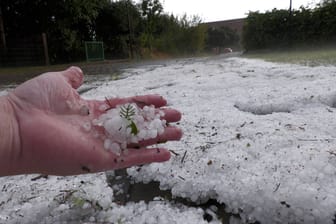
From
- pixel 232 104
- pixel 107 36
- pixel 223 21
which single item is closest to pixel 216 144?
pixel 232 104

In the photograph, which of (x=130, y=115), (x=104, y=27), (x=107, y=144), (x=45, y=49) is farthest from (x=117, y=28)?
(x=107, y=144)

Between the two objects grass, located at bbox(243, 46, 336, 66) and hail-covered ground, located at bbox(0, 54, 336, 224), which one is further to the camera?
grass, located at bbox(243, 46, 336, 66)

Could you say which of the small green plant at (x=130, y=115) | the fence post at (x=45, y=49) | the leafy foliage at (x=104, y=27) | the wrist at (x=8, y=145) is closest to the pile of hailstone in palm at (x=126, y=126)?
the small green plant at (x=130, y=115)

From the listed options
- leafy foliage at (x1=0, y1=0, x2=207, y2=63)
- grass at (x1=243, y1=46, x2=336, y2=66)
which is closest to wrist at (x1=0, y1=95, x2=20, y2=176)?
grass at (x1=243, y1=46, x2=336, y2=66)

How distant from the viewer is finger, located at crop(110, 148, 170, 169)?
1.05m

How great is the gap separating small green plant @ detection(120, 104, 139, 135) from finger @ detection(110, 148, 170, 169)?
75 mm

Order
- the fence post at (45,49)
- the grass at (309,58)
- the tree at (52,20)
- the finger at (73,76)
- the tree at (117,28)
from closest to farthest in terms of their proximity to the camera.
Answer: the finger at (73,76) < the grass at (309,58) < the fence post at (45,49) < the tree at (52,20) < the tree at (117,28)

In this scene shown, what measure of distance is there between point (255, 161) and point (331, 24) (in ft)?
40.6

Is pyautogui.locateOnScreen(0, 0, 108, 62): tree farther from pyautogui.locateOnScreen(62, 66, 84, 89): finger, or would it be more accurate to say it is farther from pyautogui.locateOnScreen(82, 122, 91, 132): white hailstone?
pyautogui.locateOnScreen(82, 122, 91, 132): white hailstone

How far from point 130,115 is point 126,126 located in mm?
67

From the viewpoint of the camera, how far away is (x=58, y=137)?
3.26 feet

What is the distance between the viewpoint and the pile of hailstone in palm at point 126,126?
108 cm

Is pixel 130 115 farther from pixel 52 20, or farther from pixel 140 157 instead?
pixel 52 20

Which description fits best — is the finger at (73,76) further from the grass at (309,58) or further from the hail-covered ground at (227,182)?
the grass at (309,58)
